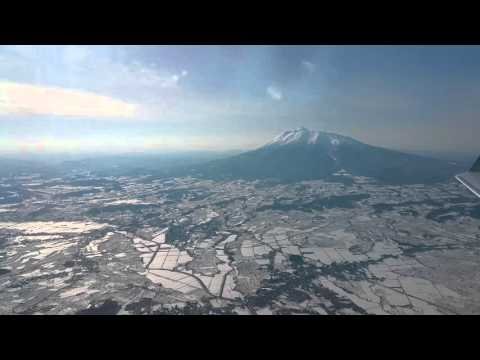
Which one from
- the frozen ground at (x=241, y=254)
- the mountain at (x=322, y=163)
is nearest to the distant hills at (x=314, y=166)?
the mountain at (x=322, y=163)

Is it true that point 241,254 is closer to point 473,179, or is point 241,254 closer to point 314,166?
point 473,179

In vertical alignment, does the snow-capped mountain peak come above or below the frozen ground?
above

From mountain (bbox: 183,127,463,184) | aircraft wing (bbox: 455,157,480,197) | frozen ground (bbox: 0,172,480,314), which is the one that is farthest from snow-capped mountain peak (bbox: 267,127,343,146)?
aircraft wing (bbox: 455,157,480,197)

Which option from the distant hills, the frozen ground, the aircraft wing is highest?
the aircraft wing

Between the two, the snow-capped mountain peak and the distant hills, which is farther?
the snow-capped mountain peak

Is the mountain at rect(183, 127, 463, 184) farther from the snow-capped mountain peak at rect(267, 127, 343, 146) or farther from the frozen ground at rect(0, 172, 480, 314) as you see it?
the frozen ground at rect(0, 172, 480, 314)

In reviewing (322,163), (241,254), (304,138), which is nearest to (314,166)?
(322,163)
